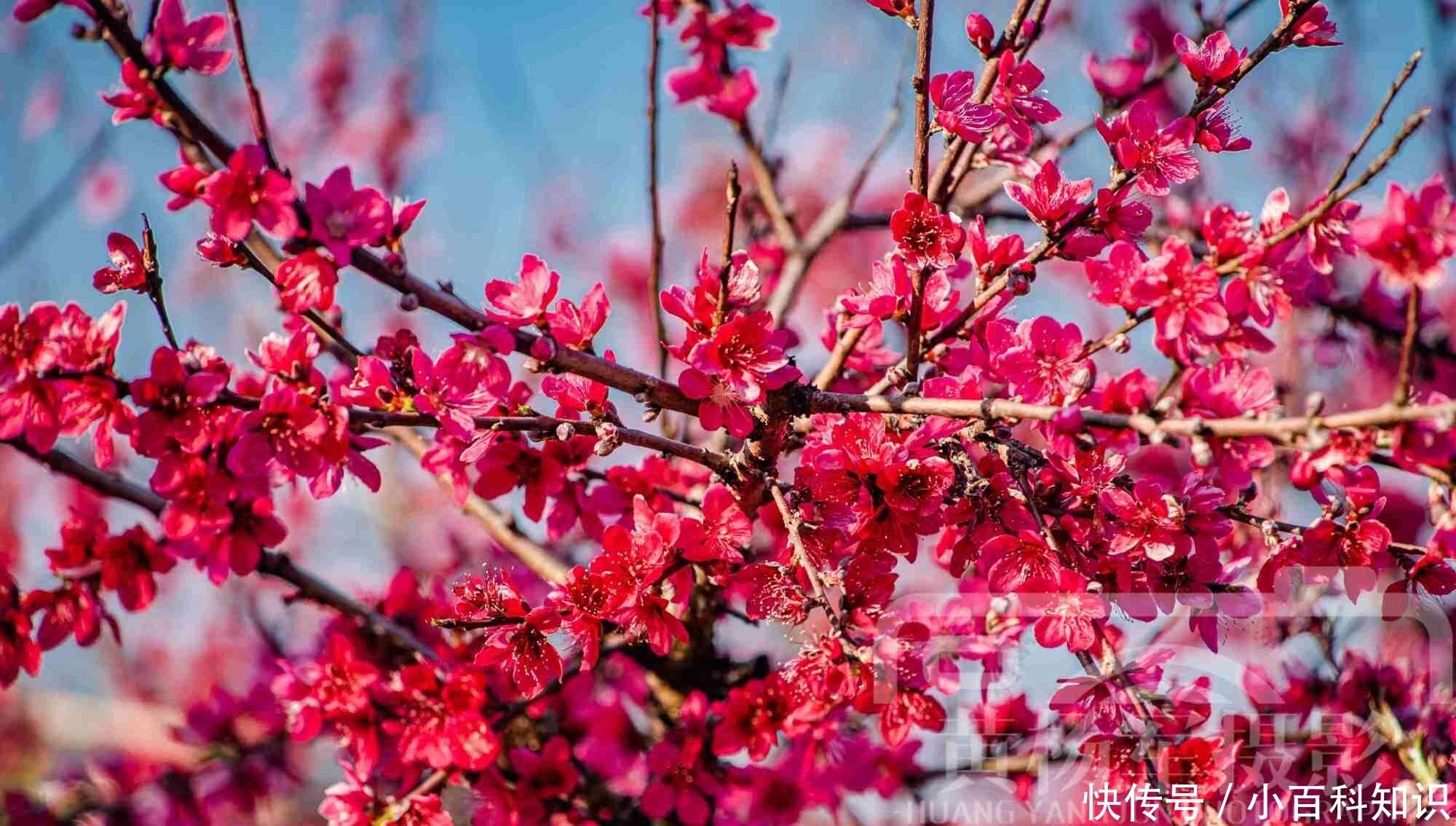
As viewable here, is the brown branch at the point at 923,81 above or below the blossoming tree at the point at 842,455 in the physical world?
above

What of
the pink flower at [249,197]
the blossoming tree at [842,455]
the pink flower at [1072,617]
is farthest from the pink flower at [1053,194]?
the pink flower at [249,197]

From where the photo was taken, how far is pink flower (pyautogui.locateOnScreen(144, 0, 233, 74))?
3.87ft

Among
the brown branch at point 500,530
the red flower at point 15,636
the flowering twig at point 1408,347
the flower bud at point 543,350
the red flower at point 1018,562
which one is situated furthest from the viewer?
the brown branch at point 500,530

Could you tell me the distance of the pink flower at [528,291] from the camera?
4.12 feet

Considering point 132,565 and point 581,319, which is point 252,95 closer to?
point 581,319

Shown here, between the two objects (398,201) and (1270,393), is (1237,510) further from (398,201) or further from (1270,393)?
(398,201)

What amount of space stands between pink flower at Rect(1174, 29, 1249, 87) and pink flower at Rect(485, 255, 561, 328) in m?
0.96

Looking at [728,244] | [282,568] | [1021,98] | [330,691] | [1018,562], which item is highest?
[1021,98]

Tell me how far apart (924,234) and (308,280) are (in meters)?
0.82

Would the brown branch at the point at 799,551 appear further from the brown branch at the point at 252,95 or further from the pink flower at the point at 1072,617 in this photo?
the brown branch at the point at 252,95

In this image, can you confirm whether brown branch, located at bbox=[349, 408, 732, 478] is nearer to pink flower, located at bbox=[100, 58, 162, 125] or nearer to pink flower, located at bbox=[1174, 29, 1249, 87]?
pink flower, located at bbox=[100, 58, 162, 125]

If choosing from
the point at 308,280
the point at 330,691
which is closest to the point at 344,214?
the point at 308,280

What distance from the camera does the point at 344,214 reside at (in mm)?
1141

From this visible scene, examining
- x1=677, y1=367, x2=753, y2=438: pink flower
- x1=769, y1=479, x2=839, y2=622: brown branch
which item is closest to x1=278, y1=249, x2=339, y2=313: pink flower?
x1=677, y1=367, x2=753, y2=438: pink flower
